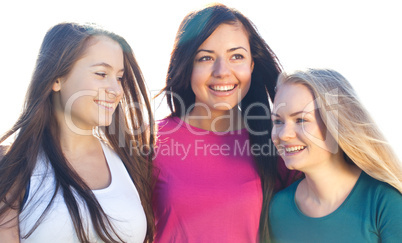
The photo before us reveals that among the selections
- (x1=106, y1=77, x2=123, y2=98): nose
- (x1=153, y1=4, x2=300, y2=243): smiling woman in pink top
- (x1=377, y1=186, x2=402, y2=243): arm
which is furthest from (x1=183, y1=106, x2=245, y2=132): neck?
(x1=377, y1=186, x2=402, y2=243): arm

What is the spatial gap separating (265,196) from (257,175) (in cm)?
19

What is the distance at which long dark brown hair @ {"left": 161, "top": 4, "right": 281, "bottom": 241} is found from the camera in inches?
141

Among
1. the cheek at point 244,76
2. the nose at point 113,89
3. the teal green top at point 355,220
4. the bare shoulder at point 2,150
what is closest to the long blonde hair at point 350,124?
the teal green top at point 355,220

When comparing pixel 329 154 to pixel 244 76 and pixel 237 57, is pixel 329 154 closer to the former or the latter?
pixel 244 76

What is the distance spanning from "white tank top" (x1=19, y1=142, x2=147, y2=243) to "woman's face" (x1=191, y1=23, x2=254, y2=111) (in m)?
0.96

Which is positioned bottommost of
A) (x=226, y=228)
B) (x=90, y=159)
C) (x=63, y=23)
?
(x=226, y=228)

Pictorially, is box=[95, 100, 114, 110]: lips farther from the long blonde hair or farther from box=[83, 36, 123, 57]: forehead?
the long blonde hair

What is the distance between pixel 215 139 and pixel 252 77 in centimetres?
75

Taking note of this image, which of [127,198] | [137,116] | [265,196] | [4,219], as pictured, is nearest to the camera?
[4,219]

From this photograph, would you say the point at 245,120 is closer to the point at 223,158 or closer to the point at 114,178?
the point at 223,158

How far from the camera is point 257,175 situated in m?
3.58

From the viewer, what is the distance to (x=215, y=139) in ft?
12.3

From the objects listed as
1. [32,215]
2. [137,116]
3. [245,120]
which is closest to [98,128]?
[137,116]

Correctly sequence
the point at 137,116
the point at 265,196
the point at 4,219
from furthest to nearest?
the point at 137,116 < the point at 265,196 < the point at 4,219
